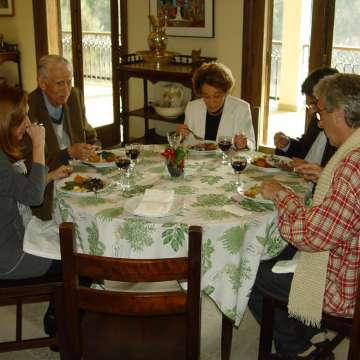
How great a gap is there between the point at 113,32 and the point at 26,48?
151 centimetres

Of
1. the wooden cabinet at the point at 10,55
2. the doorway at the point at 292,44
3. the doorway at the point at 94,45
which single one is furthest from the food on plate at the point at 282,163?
Result: the wooden cabinet at the point at 10,55

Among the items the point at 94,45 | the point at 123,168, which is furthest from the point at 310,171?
the point at 94,45

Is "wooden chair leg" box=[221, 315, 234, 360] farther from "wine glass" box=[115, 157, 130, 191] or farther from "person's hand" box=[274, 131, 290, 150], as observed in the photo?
"person's hand" box=[274, 131, 290, 150]

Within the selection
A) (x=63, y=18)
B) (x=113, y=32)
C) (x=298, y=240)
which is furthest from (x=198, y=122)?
(x=63, y=18)

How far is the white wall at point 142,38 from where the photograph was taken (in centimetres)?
450

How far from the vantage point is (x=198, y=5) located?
4586mm

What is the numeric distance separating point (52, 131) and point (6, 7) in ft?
13.0

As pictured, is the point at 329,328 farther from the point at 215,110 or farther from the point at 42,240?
the point at 215,110

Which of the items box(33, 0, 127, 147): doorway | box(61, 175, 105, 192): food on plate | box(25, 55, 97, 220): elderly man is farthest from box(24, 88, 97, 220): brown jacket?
box(33, 0, 127, 147): doorway

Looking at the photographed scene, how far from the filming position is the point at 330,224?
1601mm

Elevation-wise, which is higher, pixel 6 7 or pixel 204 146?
pixel 6 7

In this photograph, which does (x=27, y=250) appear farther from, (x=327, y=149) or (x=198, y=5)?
(x=198, y=5)

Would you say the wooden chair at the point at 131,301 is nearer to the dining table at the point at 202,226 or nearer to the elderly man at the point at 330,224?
the dining table at the point at 202,226

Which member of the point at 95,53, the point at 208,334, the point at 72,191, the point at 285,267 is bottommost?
the point at 208,334
